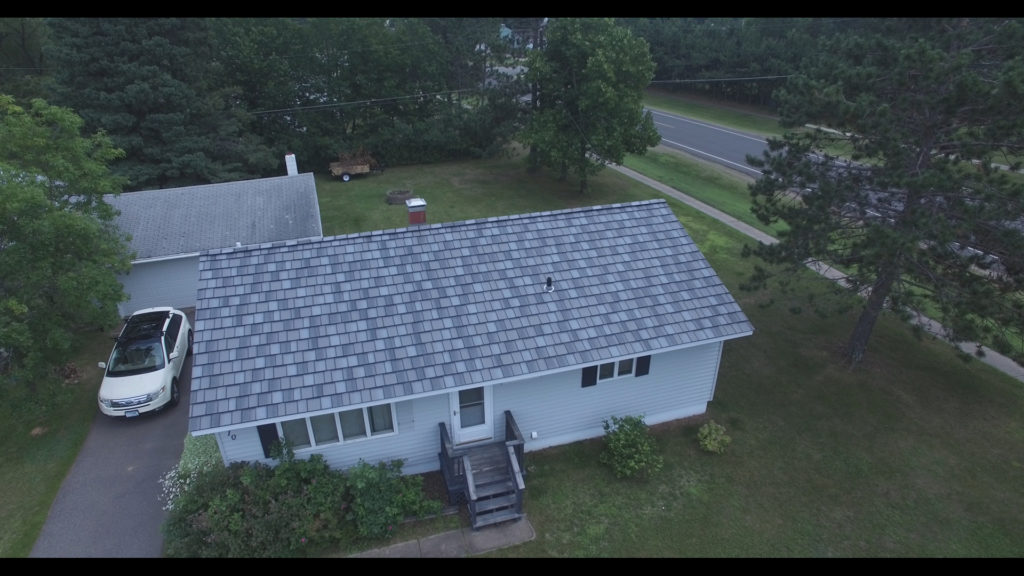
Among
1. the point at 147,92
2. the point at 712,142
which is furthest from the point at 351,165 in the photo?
the point at 712,142

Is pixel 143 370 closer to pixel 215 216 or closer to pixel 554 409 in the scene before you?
pixel 215 216

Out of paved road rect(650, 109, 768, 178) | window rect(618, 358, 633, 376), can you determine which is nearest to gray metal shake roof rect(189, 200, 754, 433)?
window rect(618, 358, 633, 376)

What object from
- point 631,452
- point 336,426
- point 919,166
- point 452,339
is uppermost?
point 919,166

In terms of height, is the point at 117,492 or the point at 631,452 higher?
the point at 631,452

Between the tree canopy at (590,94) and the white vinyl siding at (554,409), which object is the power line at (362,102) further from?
the white vinyl siding at (554,409)

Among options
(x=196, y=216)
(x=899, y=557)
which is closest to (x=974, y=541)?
(x=899, y=557)

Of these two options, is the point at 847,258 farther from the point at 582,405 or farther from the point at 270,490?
the point at 270,490
